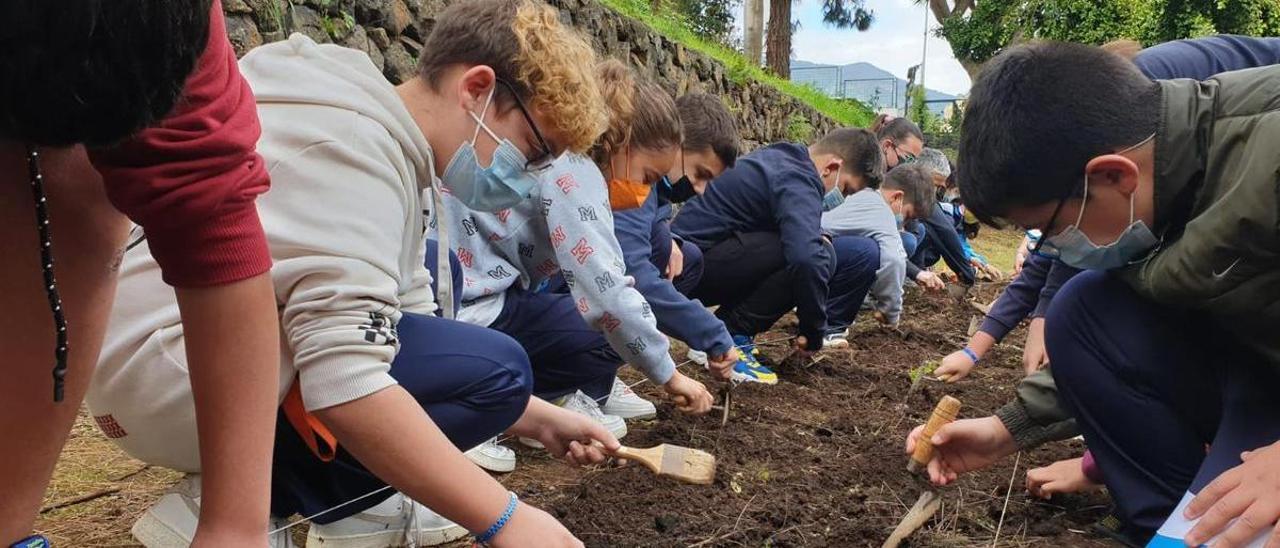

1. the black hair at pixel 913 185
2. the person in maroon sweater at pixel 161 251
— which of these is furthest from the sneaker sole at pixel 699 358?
the person in maroon sweater at pixel 161 251

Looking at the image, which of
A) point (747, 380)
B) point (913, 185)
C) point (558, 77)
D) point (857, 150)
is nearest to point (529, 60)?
point (558, 77)

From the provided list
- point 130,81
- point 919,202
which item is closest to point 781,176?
point 919,202

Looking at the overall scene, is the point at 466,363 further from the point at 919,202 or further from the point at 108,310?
the point at 919,202

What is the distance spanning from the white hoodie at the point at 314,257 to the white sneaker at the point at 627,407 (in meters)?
1.88

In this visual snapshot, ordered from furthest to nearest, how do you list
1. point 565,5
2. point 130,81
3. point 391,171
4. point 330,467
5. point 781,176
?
point 565,5 < point 781,176 < point 330,467 < point 391,171 < point 130,81

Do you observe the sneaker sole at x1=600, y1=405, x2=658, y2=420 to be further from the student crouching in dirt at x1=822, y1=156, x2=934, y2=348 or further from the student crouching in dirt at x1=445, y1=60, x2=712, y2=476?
the student crouching in dirt at x1=822, y1=156, x2=934, y2=348

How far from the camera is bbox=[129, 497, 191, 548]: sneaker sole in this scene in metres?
1.88

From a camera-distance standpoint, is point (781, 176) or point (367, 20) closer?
point (367, 20)

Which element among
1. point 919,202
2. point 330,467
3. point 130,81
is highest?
point 130,81

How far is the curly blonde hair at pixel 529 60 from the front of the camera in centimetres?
214

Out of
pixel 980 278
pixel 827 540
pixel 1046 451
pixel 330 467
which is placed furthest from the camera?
pixel 980 278

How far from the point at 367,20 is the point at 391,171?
10.4 ft

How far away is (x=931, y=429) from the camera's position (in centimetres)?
238

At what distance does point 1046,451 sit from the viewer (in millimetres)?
3223
